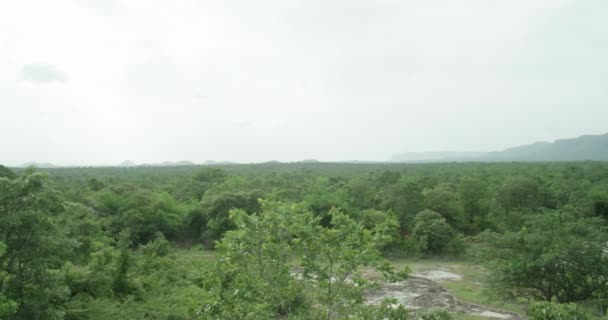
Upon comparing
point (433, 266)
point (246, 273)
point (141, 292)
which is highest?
point (246, 273)

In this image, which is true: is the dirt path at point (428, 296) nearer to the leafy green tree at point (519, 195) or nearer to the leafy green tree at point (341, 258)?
the leafy green tree at point (341, 258)

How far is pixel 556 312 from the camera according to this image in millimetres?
9242

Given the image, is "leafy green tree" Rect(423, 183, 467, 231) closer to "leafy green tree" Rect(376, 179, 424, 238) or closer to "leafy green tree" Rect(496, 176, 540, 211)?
"leafy green tree" Rect(376, 179, 424, 238)

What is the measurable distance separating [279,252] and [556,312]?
650 centimetres

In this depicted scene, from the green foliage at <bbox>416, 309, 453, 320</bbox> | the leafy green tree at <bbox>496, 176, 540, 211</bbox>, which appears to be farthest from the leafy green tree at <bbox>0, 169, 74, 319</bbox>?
the leafy green tree at <bbox>496, 176, 540, 211</bbox>

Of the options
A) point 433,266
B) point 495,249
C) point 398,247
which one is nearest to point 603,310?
point 495,249

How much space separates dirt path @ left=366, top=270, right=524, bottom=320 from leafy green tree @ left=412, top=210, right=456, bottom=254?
441cm

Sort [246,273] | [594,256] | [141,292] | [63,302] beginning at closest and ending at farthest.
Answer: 1. [246,273]
2. [63,302]
3. [594,256]
4. [141,292]

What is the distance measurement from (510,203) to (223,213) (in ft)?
100

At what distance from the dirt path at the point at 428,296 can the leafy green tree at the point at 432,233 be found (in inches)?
174

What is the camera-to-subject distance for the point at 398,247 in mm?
34938

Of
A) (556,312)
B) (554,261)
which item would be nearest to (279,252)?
(556,312)

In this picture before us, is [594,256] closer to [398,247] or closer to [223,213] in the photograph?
[398,247]

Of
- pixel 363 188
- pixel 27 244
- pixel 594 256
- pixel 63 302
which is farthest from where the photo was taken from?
pixel 363 188
